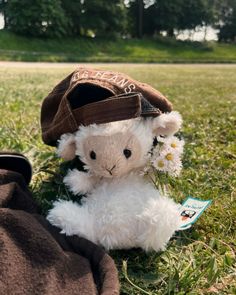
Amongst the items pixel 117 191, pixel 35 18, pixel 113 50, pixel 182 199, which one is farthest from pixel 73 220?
pixel 35 18

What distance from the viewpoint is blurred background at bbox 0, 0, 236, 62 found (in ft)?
95.5

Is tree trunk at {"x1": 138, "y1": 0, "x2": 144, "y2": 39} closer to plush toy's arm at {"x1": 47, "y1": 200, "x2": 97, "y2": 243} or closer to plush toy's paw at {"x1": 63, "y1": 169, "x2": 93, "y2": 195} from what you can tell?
plush toy's paw at {"x1": 63, "y1": 169, "x2": 93, "y2": 195}

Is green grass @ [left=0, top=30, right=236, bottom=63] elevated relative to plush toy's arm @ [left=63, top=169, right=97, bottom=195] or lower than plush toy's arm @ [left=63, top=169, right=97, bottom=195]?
lower

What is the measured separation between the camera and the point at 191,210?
1933mm

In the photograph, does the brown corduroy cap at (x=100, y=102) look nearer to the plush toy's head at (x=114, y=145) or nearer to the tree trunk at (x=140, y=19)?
the plush toy's head at (x=114, y=145)

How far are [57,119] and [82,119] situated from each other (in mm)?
185

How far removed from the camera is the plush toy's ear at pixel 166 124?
6.24 feet

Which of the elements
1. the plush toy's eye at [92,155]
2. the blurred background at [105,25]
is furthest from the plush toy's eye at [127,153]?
the blurred background at [105,25]

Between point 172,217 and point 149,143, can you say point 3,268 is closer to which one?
point 172,217

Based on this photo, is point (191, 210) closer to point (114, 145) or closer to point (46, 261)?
point (114, 145)

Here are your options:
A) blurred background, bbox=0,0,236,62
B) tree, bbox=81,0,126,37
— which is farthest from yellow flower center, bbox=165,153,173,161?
tree, bbox=81,0,126,37

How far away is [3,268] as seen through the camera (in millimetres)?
1292

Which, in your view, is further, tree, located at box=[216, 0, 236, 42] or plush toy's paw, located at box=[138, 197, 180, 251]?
tree, located at box=[216, 0, 236, 42]

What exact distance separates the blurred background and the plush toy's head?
2048cm
